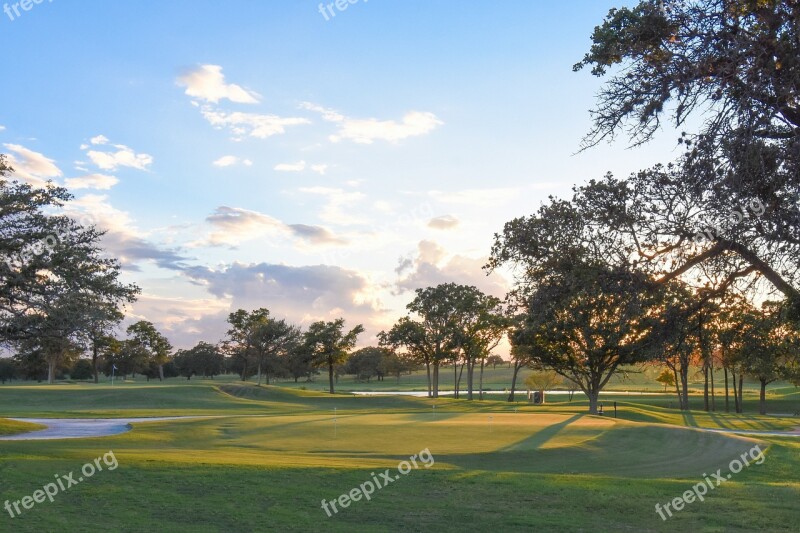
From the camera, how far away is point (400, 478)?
17.4 metres

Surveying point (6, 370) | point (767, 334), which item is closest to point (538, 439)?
point (767, 334)

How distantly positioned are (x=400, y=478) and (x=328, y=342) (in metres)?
76.3

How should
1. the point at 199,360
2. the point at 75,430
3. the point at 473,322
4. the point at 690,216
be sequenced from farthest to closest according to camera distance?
the point at 199,360, the point at 473,322, the point at 75,430, the point at 690,216

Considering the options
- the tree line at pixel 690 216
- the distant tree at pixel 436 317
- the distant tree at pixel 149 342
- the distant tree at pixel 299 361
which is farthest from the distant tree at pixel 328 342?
the tree line at pixel 690 216

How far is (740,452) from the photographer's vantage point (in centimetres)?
3052

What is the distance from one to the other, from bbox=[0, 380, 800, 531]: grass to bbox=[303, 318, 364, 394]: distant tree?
56.9m

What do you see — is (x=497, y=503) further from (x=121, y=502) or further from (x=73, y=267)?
(x=73, y=267)

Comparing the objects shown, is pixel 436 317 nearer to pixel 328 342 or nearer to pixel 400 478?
pixel 328 342

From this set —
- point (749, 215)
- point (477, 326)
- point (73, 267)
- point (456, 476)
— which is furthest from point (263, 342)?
point (749, 215)

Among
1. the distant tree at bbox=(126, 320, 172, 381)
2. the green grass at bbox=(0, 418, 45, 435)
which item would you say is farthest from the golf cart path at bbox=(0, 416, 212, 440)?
the distant tree at bbox=(126, 320, 172, 381)

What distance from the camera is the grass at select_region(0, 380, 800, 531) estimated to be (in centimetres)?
1290

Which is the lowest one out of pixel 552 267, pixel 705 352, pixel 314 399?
pixel 314 399

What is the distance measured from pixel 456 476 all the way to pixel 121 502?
8361 millimetres

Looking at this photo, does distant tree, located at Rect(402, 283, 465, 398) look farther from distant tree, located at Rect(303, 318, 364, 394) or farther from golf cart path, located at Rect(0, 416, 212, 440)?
golf cart path, located at Rect(0, 416, 212, 440)
